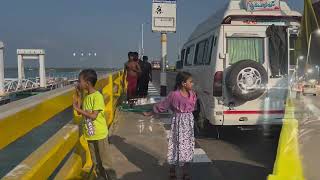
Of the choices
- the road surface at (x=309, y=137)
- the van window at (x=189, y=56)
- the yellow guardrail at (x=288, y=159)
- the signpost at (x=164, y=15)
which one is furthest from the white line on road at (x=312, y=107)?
the signpost at (x=164, y=15)

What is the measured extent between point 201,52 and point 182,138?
4.71 metres

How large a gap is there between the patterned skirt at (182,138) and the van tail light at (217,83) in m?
2.82

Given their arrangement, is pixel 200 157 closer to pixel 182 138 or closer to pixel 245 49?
pixel 182 138

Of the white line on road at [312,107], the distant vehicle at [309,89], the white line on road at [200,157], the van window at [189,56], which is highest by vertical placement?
the van window at [189,56]

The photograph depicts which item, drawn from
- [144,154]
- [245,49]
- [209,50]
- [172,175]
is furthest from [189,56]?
[172,175]

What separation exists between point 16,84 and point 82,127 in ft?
117

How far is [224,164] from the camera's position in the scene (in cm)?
748

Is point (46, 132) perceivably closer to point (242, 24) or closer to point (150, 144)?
point (150, 144)

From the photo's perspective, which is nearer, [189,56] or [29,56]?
[189,56]

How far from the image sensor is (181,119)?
6.06 metres

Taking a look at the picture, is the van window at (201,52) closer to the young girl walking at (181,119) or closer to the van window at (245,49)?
the van window at (245,49)

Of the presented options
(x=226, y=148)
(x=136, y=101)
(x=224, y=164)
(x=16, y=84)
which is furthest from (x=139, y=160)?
(x=16, y=84)

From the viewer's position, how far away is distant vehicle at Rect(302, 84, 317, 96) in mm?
6348

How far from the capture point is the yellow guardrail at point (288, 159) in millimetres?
3480
